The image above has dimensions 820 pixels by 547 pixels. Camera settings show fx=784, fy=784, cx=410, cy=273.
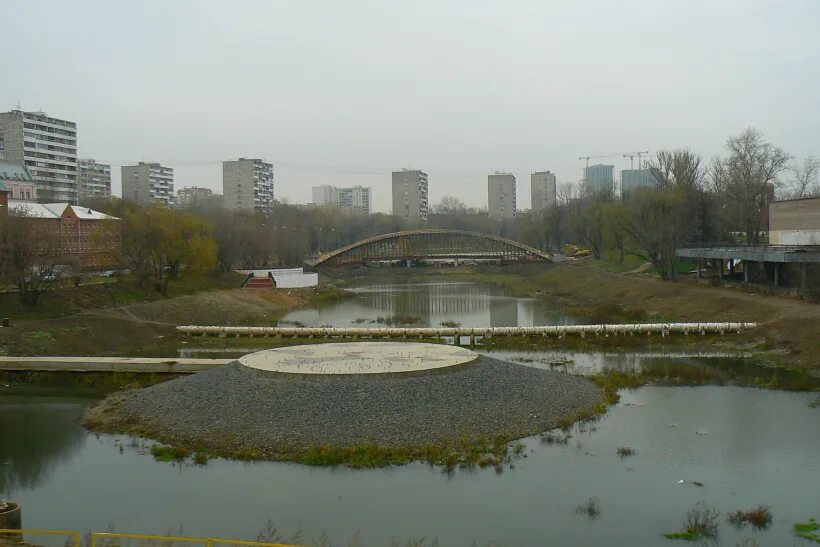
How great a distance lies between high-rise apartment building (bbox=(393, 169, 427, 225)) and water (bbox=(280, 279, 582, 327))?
349 feet

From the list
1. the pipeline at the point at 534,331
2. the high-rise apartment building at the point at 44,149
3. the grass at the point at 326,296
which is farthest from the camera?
the high-rise apartment building at the point at 44,149

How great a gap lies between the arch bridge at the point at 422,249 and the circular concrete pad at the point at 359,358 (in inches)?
2740

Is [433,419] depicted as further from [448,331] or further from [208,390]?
[448,331]

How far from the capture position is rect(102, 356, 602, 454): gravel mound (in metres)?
21.8

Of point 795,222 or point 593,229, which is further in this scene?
point 593,229

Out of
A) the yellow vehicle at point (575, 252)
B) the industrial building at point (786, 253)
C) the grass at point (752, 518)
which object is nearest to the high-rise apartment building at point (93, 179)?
the yellow vehicle at point (575, 252)

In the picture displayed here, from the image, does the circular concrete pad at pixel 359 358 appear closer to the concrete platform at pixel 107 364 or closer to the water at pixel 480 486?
the concrete platform at pixel 107 364

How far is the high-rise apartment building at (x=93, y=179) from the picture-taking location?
5359 inches

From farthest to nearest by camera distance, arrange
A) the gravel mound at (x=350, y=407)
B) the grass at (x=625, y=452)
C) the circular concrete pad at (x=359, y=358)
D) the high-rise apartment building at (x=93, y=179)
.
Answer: the high-rise apartment building at (x=93, y=179), the circular concrete pad at (x=359, y=358), the gravel mound at (x=350, y=407), the grass at (x=625, y=452)

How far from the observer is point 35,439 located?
2370 cm

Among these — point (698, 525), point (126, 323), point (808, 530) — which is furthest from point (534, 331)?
point (808, 530)

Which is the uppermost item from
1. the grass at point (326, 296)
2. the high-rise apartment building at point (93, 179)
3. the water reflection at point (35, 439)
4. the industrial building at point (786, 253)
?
the high-rise apartment building at point (93, 179)

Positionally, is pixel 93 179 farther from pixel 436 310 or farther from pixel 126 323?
pixel 126 323

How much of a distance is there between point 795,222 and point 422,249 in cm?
8033
